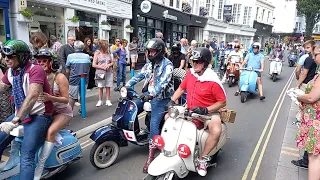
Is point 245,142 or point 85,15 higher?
point 85,15

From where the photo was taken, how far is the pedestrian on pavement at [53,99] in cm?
308

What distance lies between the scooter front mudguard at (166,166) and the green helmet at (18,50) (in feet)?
5.90

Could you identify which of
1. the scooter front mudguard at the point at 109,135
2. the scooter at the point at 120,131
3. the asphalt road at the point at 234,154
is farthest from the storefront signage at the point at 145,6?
the scooter front mudguard at the point at 109,135

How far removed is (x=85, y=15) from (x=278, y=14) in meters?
61.1

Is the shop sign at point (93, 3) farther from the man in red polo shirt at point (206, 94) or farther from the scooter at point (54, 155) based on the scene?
the man in red polo shirt at point (206, 94)

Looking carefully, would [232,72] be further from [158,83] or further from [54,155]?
[54,155]

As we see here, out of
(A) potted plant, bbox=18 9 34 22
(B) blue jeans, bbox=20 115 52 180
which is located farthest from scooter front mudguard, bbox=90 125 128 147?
(A) potted plant, bbox=18 9 34 22

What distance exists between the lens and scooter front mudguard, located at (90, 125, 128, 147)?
3.78m

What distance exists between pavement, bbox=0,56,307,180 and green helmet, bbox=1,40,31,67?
5.77 ft

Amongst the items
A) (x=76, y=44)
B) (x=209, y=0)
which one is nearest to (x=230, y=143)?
(x=76, y=44)

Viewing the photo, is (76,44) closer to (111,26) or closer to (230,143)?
(230,143)

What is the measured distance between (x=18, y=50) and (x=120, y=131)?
1895 mm

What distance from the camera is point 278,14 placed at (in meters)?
63.6

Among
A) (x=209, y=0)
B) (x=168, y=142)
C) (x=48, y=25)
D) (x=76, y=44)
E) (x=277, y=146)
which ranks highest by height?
(x=209, y=0)
